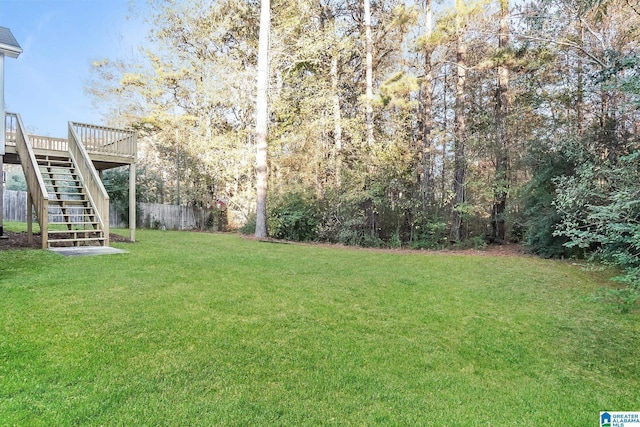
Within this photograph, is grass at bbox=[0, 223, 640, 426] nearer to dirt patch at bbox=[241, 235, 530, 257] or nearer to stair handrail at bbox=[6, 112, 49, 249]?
stair handrail at bbox=[6, 112, 49, 249]

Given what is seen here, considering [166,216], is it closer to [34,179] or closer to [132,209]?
[132,209]

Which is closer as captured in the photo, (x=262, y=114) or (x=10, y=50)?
(x=10, y=50)

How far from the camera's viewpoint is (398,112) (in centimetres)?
1198

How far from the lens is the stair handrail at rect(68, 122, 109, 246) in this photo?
320 inches

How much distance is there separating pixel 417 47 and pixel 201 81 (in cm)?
1011

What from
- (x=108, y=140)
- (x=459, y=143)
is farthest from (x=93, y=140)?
(x=459, y=143)

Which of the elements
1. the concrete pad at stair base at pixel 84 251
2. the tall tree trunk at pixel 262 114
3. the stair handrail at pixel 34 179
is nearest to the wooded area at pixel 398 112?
the tall tree trunk at pixel 262 114

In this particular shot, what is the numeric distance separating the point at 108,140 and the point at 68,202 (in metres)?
2.41

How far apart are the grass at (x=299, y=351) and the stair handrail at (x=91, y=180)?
2698mm

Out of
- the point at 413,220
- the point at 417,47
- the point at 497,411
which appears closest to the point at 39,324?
the point at 497,411

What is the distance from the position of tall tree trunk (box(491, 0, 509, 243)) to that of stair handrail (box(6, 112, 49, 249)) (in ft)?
37.1

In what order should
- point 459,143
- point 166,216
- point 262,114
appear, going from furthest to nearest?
point 166,216 → point 262,114 → point 459,143

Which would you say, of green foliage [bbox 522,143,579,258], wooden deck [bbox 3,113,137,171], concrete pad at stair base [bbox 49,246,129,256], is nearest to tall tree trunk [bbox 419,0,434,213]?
green foliage [bbox 522,143,579,258]

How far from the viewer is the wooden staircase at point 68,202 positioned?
8.05 metres
